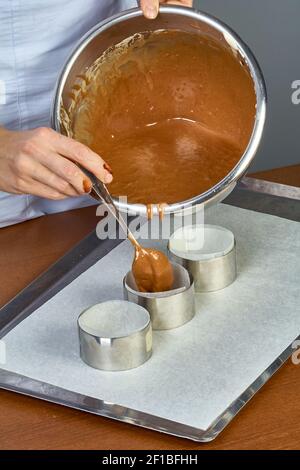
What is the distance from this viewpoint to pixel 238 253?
150 centimetres

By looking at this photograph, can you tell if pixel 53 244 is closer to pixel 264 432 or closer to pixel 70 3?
pixel 70 3

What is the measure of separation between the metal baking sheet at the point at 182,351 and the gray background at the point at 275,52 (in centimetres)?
115

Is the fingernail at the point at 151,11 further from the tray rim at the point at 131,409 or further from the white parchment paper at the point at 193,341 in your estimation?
the tray rim at the point at 131,409

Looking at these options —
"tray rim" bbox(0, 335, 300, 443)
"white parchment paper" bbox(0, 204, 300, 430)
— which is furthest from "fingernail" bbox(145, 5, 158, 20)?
"tray rim" bbox(0, 335, 300, 443)

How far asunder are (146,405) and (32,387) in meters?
0.15

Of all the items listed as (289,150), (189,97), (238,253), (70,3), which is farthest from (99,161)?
(289,150)

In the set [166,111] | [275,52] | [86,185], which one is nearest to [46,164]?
Result: [86,185]

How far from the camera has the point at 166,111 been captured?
1.42 meters

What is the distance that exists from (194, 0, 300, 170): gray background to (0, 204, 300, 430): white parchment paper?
1129mm

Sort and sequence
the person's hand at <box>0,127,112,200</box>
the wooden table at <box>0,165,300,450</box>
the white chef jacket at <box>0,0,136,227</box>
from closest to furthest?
the wooden table at <box>0,165,300,450</box> → the person's hand at <box>0,127,112,200</box> → the white chef jacket at <box>0,0,136,227</box>

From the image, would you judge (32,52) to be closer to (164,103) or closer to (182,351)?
(164,103)

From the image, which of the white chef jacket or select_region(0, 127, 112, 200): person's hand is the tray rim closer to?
select_region(0, 127, 112, 200): person's hand

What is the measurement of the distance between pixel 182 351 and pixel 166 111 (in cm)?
39

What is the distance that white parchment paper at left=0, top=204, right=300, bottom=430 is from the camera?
114 cm
